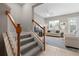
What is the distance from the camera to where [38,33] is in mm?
1887

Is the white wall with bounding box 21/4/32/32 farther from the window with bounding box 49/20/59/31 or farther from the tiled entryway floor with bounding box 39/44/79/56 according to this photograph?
the tiled entryway floor with bounding box 39/44/79/56

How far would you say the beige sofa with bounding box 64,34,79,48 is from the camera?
183 centimetres

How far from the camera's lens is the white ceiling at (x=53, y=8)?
1.82 m

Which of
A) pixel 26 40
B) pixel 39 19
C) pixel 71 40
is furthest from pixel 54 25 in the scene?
pixel 26 40

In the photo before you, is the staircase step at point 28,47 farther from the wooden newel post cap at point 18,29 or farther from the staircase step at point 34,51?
the wooden newel post cap at point 18,29

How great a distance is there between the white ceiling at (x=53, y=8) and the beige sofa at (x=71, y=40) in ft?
1.43

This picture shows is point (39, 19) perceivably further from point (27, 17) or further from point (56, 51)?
point (56, 51)

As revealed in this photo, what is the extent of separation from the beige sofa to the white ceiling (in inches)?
17.2

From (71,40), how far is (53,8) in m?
0.67

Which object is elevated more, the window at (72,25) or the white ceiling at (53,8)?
the white ceiling at (53,8)

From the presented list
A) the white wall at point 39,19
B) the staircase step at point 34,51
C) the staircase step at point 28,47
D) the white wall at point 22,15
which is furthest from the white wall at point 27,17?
the staircase step at point 34,51

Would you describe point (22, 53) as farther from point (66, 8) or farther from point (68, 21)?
point (66, 8)

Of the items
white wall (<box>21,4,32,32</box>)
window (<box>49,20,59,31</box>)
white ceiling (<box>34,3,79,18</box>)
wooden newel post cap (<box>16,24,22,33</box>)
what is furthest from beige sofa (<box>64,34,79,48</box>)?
wooden newel post cap (<box>16,24,22,33</box>)

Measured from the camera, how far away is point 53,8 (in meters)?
1.86
